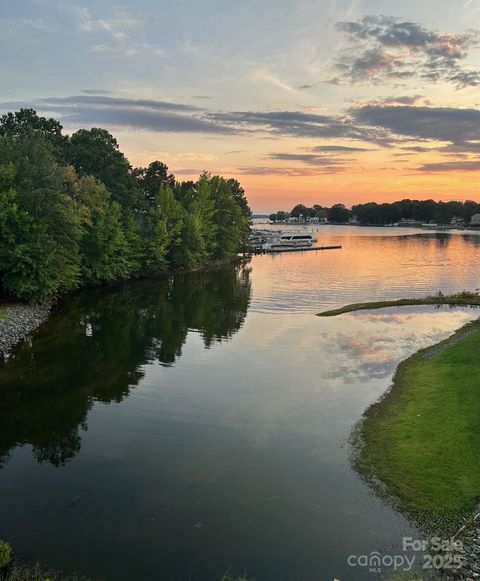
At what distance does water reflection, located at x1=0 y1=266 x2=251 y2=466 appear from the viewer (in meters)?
28.3

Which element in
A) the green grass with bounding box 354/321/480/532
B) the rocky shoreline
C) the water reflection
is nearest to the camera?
the green grass with bounding box 354/321/480/532

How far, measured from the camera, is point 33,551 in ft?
57.6

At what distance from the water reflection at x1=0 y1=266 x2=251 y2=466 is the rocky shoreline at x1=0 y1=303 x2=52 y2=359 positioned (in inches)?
51.1

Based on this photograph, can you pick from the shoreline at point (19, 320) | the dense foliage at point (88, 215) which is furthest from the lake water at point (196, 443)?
the dense foliage at point (88, 215)

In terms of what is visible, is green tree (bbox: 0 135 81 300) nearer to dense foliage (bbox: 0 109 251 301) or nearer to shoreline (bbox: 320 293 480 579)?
dense foliage (bbox: 0 109 251 301)

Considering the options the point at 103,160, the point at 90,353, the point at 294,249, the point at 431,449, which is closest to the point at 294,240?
the point at 294,249

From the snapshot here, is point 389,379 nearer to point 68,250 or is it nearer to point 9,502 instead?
point 9,502

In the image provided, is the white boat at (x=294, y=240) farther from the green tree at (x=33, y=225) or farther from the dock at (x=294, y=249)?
the green tree at (x=33, y=225)

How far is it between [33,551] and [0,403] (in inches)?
626

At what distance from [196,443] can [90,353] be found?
2021 centimetres

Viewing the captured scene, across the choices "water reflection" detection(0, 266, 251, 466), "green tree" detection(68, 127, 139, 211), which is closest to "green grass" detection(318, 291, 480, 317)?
"water reflection" detection(0, 266, 251, 466)

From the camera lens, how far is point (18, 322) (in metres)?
48.6

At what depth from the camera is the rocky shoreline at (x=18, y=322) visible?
43184mm

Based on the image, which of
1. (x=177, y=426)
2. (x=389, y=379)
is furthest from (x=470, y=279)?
(x=177, y=426)
